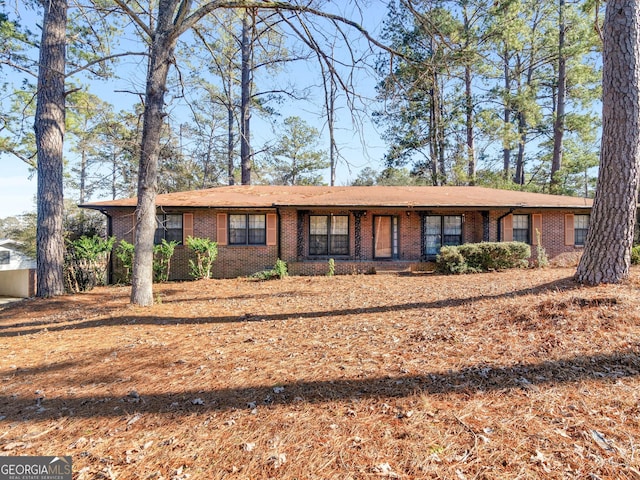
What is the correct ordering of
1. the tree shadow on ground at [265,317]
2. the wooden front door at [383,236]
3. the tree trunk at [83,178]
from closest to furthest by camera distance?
the tree shadow on ground at [265,317]
the wooden front door at [383,236]
the tree trunk at [83,178]

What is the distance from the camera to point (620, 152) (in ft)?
17.1

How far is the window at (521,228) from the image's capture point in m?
13.6

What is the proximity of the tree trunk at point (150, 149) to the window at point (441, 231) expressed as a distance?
10660mm

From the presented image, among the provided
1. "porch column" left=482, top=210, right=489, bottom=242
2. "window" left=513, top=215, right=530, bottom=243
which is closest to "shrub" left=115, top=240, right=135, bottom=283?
"porch column" left=482, top=210, right=489, bottom=242

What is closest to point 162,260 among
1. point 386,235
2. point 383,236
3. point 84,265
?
point 84,265

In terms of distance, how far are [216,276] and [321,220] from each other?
480 cm

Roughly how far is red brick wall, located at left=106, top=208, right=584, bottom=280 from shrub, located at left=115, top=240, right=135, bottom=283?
57cm

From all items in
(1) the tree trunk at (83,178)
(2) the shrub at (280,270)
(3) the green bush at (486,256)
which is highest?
(1) the tree trunk at (83,178)

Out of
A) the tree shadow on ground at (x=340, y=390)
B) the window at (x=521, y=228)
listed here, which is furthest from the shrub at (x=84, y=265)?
the window at (x=521, y=228)

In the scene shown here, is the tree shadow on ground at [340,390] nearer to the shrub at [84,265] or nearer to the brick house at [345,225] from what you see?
the shrub at [84,265]

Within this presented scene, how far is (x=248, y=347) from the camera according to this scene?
13.7ft

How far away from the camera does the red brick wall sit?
1257 centimetres

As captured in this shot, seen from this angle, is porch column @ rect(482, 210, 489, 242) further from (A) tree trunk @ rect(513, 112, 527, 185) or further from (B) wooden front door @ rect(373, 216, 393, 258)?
(A) tree trunk @ rect(513, 112, 527, 185)

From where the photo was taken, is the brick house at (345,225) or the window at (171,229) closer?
the brick house at (345,225)
